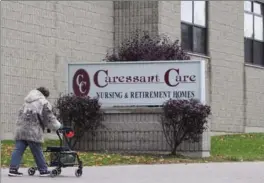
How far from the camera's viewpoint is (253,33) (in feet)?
117

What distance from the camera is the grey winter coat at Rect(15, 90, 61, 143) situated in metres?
14.5

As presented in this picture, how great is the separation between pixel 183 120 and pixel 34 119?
6722 mm

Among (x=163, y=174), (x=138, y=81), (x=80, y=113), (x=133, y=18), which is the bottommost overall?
(x=163, y=174)

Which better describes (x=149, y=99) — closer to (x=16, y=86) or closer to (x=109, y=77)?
(x=109, y=77)

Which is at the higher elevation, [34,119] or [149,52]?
[149,52]

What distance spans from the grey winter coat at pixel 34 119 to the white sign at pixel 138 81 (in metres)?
6.88

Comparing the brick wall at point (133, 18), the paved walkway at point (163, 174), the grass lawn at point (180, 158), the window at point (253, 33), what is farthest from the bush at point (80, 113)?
the window at point (253, 33)

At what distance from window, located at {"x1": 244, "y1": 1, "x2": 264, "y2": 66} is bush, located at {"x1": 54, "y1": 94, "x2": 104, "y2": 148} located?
1544cm

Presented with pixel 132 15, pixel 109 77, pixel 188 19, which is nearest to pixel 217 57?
pixel 188 19

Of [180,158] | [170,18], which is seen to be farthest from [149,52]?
[170,18]

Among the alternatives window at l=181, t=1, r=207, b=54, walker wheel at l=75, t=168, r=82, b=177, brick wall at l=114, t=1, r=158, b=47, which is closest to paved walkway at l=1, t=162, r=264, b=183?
walker wheel at l=75, t=168, r=82, b=177

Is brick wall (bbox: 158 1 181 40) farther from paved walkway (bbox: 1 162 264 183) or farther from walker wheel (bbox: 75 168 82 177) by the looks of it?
walker wheel (bbox: 75 168 82 177)

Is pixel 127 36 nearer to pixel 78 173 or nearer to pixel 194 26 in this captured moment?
pixel 194 26

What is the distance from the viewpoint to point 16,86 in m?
24.4
